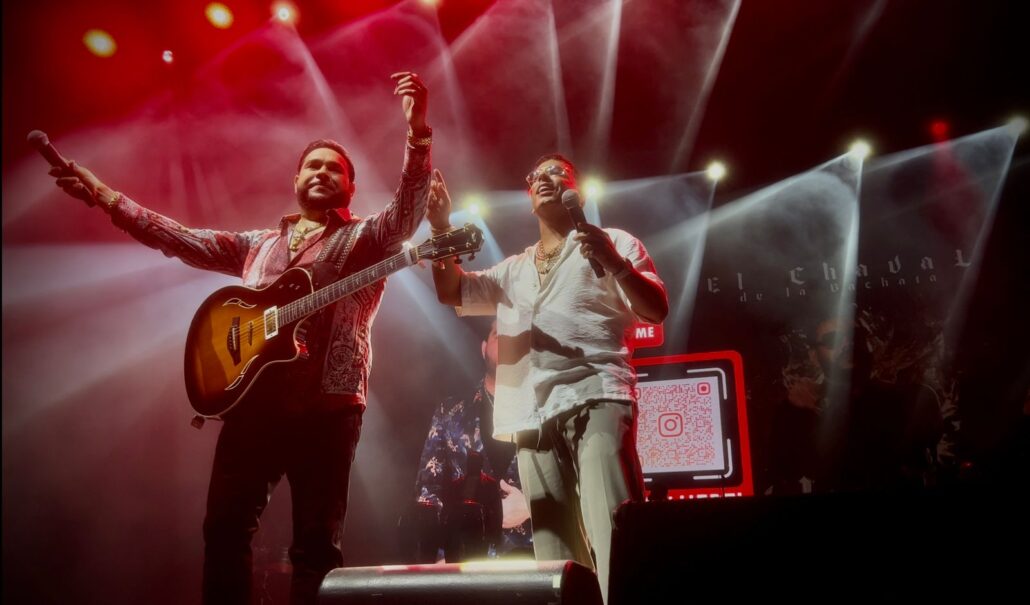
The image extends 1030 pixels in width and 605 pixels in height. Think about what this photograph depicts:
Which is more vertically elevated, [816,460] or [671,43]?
[671,43]

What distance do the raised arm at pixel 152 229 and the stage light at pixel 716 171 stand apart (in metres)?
6.55

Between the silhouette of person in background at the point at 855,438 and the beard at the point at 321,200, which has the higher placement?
the beard at the point at 321,200

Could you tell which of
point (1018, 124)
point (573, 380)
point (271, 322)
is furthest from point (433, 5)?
point (1018, 124)

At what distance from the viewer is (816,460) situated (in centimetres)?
530

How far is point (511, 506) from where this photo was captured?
5.90 metres

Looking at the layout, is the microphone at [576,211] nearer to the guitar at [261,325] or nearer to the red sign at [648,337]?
the guitar at [261,325]

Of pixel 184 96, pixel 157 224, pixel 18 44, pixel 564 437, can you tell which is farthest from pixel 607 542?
pixel 184 96

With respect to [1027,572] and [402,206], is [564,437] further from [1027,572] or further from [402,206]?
[1027,572]

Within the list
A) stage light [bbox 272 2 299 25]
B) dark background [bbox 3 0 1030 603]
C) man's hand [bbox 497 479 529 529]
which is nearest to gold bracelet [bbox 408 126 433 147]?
dark background [bbox 3 0 1030 603]

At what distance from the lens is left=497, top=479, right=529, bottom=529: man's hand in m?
5.83

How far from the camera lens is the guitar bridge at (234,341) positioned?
267 cm

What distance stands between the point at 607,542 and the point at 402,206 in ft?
5.10

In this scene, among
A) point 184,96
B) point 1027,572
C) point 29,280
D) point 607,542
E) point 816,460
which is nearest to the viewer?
point 1027,572

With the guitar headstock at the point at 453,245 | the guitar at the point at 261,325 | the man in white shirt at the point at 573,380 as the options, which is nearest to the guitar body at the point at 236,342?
the guitar at the point at 261,325
